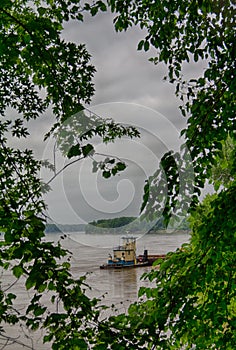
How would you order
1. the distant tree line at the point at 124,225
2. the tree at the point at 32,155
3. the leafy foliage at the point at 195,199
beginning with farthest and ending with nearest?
the distant tree line at the point at 124,225 < the leafy foliage at the point at 195,199 < the tree at the point at 32,155

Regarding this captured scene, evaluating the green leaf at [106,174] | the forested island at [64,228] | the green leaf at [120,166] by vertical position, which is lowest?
the forested island at [64,228]

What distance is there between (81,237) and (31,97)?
33.1 inches

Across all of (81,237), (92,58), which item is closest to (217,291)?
(81,237)

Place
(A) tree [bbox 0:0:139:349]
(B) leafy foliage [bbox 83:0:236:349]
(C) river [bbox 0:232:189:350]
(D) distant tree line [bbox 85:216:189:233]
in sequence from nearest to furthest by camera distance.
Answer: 1. (A) tree [bbox 0:0:139:349]
2. (B) leafy foliage [bbox 83:0:236:349]
3. (D) distant tree line [bbox 85:216:189:233]
4. (C) river [bbox 0:232:189:350]

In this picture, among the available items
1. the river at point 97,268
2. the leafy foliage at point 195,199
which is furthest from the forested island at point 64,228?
the leafy foliage at point 195,199

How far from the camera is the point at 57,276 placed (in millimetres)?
875

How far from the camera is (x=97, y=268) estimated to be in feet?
20.9

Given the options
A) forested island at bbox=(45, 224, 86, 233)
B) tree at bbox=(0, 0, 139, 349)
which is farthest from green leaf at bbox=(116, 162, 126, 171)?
forested island at bbox=(45, 224, 86, 233)

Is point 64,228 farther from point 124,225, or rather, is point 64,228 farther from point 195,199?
point 195,199

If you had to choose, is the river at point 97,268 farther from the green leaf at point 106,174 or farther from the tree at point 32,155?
the green leaf at point 106,174

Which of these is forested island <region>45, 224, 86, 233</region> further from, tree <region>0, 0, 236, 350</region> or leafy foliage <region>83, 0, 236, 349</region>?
leafy foliage <region>83, 0, 236, 349</region>

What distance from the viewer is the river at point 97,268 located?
1465 mm

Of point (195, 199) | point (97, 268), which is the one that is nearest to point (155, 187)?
point (195, 199)

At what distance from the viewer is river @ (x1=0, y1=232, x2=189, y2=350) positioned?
57.7 inches
